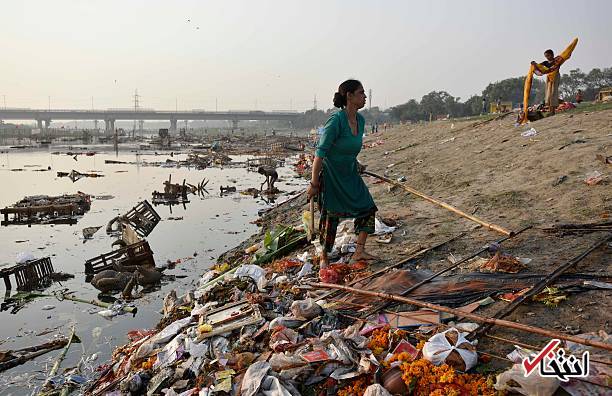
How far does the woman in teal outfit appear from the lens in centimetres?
426

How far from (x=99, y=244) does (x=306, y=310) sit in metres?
8.83

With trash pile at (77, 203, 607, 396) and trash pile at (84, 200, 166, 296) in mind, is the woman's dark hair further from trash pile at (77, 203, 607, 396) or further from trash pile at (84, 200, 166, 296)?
trash pile at (84, 200, 166, 296)

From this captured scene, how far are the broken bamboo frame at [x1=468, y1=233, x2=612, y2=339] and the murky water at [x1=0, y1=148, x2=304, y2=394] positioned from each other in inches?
167

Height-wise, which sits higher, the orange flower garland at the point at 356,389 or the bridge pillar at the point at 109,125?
the bridge pillar at the point at 109,125

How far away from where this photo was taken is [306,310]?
141 inches

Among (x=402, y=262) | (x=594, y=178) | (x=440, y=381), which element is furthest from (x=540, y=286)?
(x=594, y=178)

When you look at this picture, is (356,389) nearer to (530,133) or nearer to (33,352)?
(33,352)

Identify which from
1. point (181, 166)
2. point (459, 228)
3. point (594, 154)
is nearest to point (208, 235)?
point (459, 228)

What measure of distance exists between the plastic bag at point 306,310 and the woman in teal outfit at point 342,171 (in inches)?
40.0

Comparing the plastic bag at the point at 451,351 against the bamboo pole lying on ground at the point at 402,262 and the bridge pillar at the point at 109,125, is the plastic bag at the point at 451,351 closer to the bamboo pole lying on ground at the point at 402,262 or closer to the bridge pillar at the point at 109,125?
the bamboo pole lying on ground at the point at 402,262

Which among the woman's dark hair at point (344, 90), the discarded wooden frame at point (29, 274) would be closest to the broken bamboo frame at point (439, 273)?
the woman's dark hair at point (344, 90)

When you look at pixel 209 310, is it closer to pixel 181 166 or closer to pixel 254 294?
pixel 254 294

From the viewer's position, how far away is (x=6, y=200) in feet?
58.3

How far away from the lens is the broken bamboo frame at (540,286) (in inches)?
120
